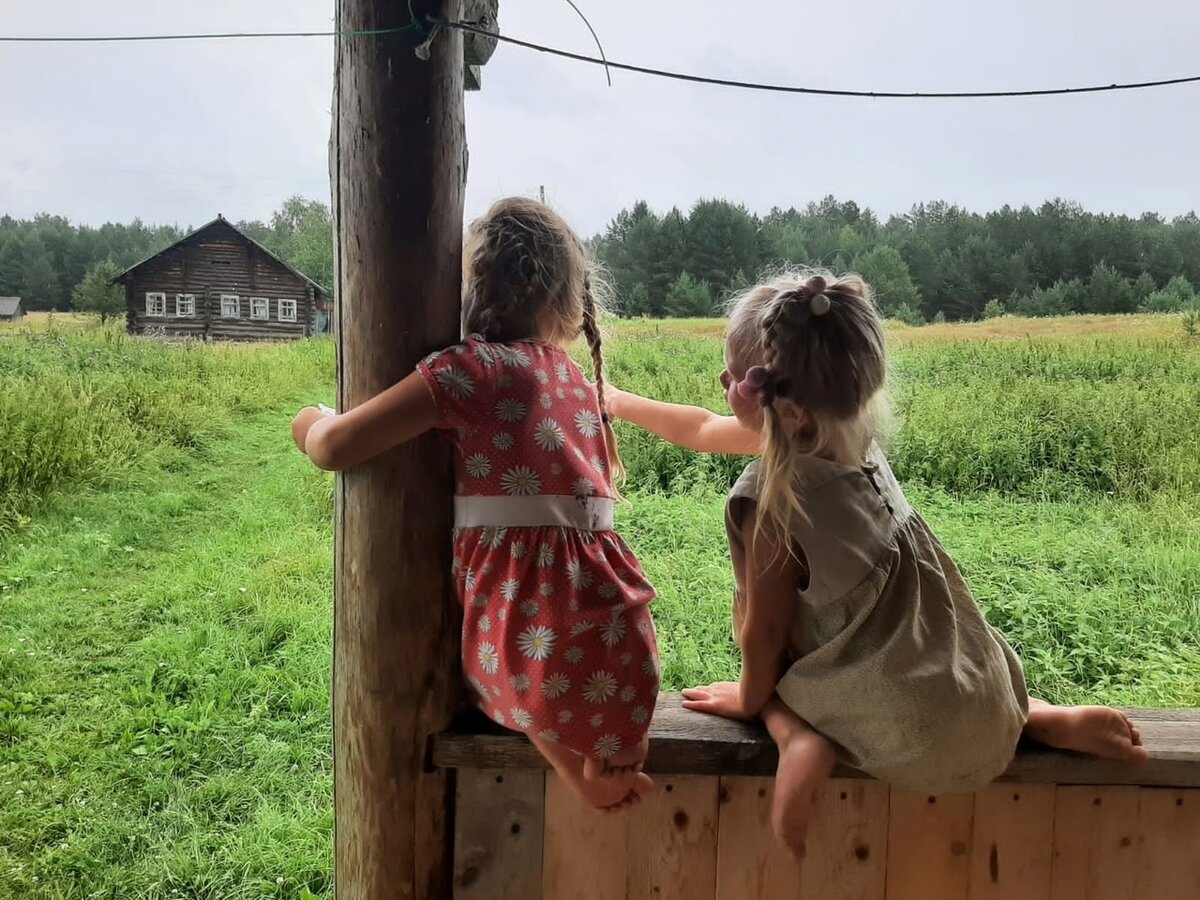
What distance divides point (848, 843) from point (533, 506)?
718 millimetres

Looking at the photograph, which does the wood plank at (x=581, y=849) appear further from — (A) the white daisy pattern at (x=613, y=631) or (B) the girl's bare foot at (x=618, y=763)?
(A) the white daisy pattern at (x=613, y=631)

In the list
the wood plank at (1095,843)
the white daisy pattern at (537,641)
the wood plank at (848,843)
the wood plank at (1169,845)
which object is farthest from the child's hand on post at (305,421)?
the wood plank at (1169,845)

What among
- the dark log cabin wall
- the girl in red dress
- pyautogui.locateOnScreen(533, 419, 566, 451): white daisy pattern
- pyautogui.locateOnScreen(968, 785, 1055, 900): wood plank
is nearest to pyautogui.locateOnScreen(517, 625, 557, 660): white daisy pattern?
the girl in red dress

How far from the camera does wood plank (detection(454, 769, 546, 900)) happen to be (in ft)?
4.23

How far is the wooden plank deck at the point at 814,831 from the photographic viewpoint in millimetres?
1288

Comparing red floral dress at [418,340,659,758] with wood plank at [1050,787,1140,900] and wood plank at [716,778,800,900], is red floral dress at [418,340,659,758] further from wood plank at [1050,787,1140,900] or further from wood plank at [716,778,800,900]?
wood plank at [1050,787,1140,900]

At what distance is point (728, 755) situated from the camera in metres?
1.26

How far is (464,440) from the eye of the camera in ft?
3.81

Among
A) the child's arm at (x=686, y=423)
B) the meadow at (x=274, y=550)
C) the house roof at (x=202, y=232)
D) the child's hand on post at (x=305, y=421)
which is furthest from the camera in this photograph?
the house roof at (x=202, y=232)

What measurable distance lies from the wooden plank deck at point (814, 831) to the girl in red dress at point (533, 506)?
4.8 inches

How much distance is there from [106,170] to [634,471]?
4.61 ft

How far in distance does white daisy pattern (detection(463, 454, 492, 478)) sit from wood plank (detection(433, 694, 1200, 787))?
1.32 feet

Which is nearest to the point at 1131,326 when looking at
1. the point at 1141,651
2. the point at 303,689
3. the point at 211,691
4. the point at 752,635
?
the point at 1141,651

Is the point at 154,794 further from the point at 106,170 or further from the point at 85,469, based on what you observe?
the point at 106,170
